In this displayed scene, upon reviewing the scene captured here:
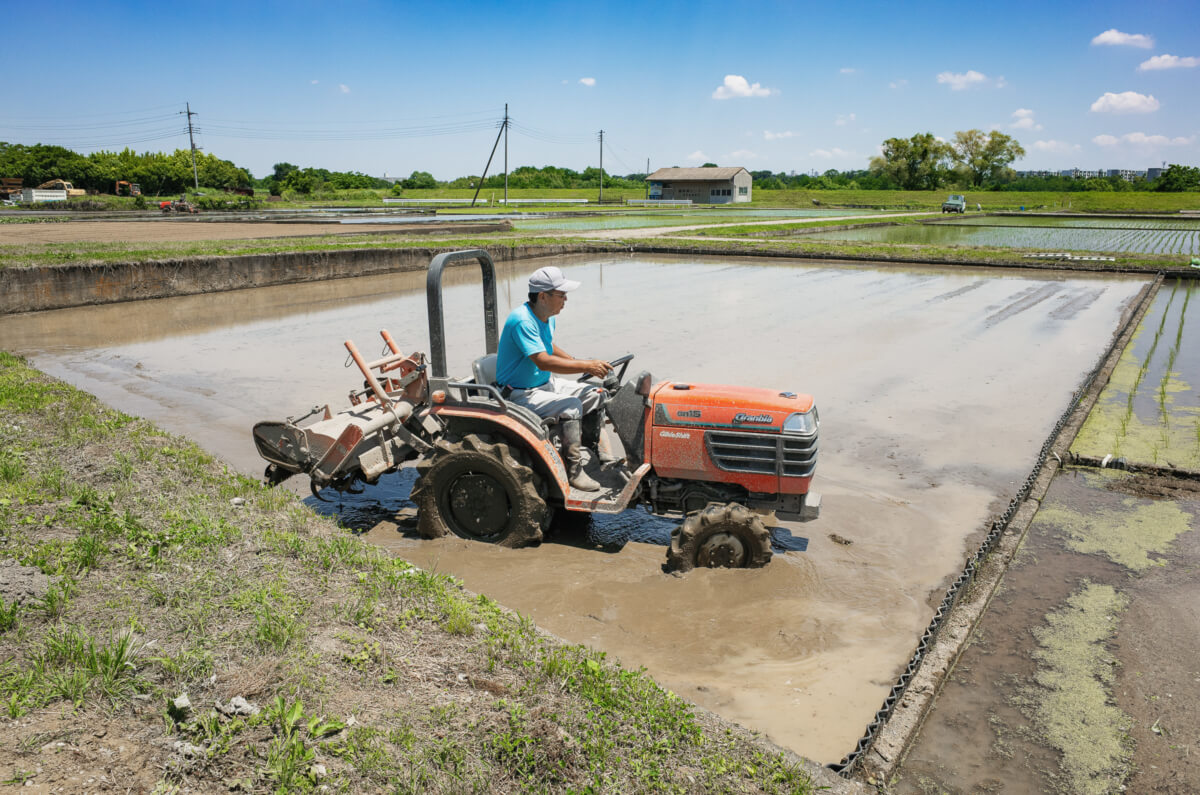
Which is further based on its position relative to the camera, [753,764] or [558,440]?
[558,440]

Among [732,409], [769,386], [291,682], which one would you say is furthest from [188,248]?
[291,682]

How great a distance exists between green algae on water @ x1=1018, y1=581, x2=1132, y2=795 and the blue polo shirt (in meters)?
3.12

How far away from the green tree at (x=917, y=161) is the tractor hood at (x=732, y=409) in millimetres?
96083

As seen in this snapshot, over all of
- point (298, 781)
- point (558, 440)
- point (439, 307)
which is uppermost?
point (439, 307)

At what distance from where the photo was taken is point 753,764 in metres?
2.87

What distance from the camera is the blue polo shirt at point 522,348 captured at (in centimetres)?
488

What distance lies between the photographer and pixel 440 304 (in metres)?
5.17

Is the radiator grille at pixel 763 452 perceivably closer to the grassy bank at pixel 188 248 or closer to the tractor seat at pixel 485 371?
the tractor seat at pixel 485 371

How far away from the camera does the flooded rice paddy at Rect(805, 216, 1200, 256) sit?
1199 inches

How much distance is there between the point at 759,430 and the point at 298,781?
302 cm

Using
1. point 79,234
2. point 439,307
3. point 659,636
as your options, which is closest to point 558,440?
point 439,307

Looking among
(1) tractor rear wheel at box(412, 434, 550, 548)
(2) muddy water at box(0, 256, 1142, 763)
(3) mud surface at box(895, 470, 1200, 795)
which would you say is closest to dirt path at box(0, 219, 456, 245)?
(2) muddy water at box(0, 256, 1142, 763)

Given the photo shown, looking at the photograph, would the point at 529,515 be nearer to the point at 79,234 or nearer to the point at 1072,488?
the point at 1072,488

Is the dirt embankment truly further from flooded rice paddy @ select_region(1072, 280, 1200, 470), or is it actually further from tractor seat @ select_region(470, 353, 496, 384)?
flooded rice paddy @ select_region(1072, 280, 1200, 470)
